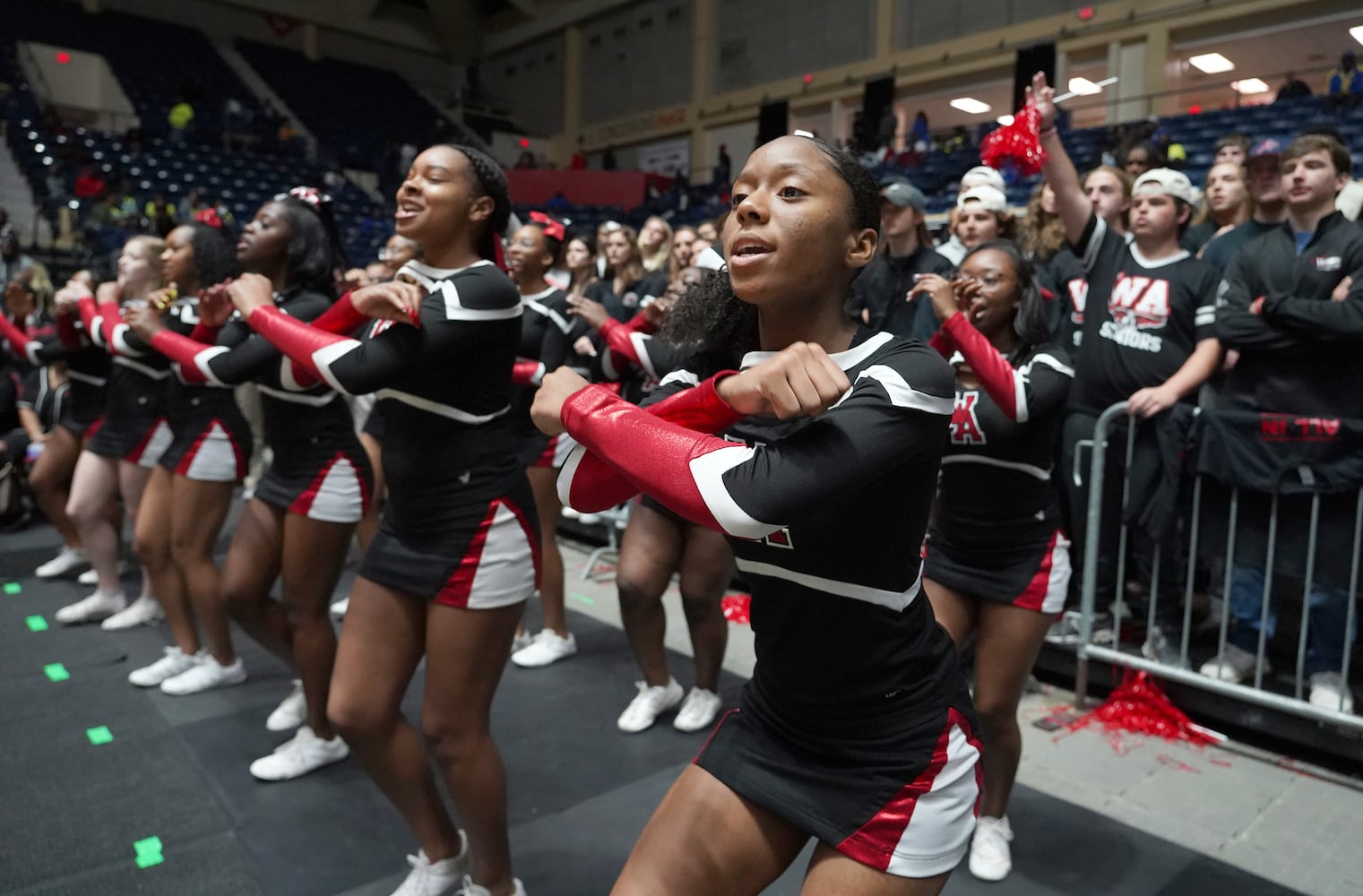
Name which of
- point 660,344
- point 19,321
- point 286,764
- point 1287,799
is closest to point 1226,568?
point 1287,799

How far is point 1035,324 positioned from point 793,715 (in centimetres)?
168

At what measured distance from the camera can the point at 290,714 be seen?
142 inches

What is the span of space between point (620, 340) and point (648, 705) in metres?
1.42

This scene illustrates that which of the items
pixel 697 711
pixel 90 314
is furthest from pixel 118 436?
pixel 697 711

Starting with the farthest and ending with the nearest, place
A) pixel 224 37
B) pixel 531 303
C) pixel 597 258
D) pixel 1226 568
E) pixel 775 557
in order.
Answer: pixel 224 37, pixel 597 258, pixel 531 303, pixel 1226 568, pixel 775 557

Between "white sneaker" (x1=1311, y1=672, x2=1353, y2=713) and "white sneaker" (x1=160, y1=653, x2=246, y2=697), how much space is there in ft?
13.5

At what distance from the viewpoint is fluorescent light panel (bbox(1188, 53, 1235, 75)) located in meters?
15.1

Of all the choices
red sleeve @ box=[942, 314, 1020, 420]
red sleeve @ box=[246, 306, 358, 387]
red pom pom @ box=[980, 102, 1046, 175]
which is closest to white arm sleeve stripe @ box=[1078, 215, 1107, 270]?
red pom pom @ box=[980, 102, 1046, 175]

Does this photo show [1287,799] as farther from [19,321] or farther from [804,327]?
[19,321]

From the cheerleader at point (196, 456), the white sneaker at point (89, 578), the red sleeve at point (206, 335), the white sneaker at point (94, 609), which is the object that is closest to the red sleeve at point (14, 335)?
the white sneaker at point (89, 578)

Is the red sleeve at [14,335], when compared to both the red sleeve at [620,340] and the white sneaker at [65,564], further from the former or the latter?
the red sleeve at [620,340]

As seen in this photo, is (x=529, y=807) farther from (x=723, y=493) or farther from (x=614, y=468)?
(x=723, y=493)

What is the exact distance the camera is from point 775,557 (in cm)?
150

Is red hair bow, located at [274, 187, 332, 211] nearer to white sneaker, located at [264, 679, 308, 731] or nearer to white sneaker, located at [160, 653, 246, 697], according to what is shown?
white sneaker, located at [264, 679, 308, 731]
